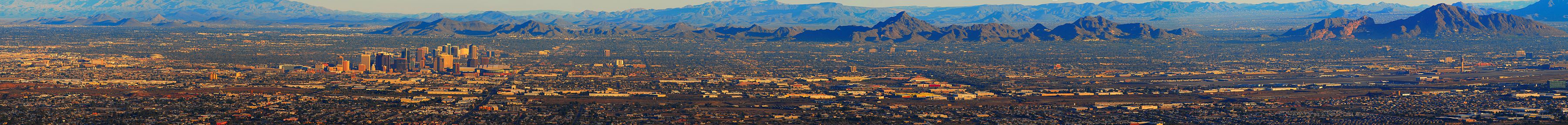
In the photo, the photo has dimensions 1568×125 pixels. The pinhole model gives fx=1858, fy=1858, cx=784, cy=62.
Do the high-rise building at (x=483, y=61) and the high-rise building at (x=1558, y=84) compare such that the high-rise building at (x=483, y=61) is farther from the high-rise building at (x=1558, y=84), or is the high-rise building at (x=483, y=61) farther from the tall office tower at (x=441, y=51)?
the high-rise building at (x=1558, y=84)

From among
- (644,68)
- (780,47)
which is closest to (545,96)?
(644,68)

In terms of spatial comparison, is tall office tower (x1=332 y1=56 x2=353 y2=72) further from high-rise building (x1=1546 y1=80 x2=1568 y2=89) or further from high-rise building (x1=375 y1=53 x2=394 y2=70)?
high-rise building (x1=1546 y1=80 x2=1568 y2=89)

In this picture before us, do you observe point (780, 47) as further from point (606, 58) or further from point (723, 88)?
point (723, 88)

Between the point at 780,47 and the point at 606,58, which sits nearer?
the point at 606,58

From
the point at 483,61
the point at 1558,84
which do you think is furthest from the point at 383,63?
the point at 1558,84

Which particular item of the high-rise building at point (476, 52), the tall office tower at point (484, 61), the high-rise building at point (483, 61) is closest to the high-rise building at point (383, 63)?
the high-rise building at point (483, 61)

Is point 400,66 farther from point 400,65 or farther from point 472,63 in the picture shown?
point 472,63
